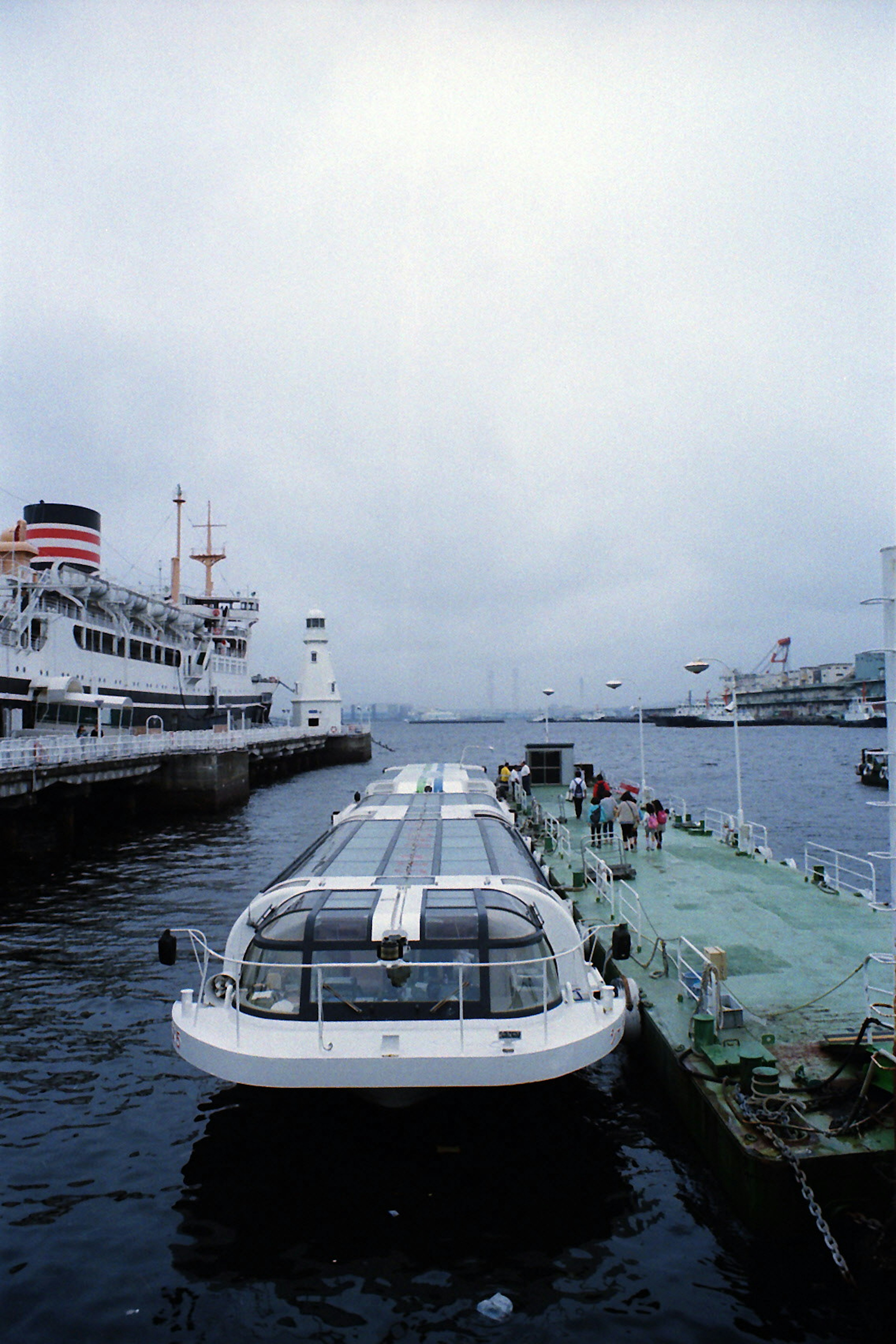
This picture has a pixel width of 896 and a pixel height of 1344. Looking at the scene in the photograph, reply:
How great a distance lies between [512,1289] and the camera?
22.3 ft

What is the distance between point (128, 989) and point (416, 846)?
6508mm

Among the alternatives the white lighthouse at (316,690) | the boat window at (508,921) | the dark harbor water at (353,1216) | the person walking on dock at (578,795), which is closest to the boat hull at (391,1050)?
the boat window at (508,921)

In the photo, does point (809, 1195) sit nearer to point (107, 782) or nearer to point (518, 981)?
point (518, 981)

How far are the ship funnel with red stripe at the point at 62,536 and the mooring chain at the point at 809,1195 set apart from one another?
47395mm

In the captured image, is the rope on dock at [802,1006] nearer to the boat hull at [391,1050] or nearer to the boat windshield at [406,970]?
the boat hull at [391,1050]

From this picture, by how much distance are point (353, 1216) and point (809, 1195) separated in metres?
4.10

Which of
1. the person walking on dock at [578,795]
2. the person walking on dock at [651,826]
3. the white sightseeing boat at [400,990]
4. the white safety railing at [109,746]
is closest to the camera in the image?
the white sightseeing boat at [400,990]

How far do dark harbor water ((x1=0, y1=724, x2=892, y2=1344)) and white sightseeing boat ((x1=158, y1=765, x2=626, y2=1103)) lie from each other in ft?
3.66

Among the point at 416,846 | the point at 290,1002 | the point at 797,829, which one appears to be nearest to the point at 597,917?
the point at 416,846

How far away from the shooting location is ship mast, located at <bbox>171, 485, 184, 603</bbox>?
220ft

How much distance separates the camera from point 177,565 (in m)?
68.7

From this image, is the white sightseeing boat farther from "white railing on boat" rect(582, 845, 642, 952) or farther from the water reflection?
"white railing on boat" rect(582, 845, 642, 952)

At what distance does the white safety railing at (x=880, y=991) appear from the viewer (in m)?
7.87

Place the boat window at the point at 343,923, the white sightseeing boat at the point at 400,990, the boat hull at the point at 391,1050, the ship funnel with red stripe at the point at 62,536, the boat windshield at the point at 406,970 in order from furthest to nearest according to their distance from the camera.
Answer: the ship funnel with red stripe at the point at 62,536
the boat window at the point at 343,923
the boat windshield at the point at 406,970
the white sightseeing boat at the point at 400,990
the boat hull at the point at 391,1050
